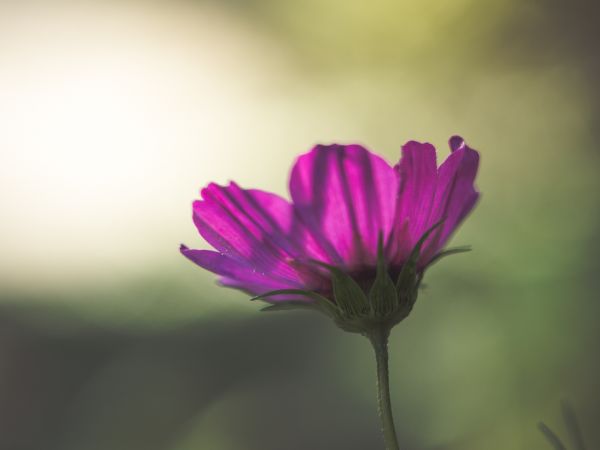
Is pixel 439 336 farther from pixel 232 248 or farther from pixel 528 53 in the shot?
pixel 232 248

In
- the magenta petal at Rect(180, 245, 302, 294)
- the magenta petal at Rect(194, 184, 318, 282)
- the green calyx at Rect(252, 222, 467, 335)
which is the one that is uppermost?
the magenta petal at Rect(194, 184, 318, 282)

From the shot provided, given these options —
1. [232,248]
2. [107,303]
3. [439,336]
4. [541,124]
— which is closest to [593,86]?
[541,124]

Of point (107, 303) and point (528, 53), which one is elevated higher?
point (528, 53)

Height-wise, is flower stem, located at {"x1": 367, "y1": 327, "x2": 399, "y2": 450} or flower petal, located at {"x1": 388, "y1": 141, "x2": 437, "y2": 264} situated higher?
flower petal, located at {"x1": 388, "y1": 141, "x2": 437, "y2": 264}

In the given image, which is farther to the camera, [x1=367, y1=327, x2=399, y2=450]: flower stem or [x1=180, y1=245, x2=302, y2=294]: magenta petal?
[x1=180, y1=245, x2=302, y2=294]: magenta petal

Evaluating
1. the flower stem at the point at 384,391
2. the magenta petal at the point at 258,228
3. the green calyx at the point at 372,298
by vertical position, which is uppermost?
the magenta petal at the point at 258,228
